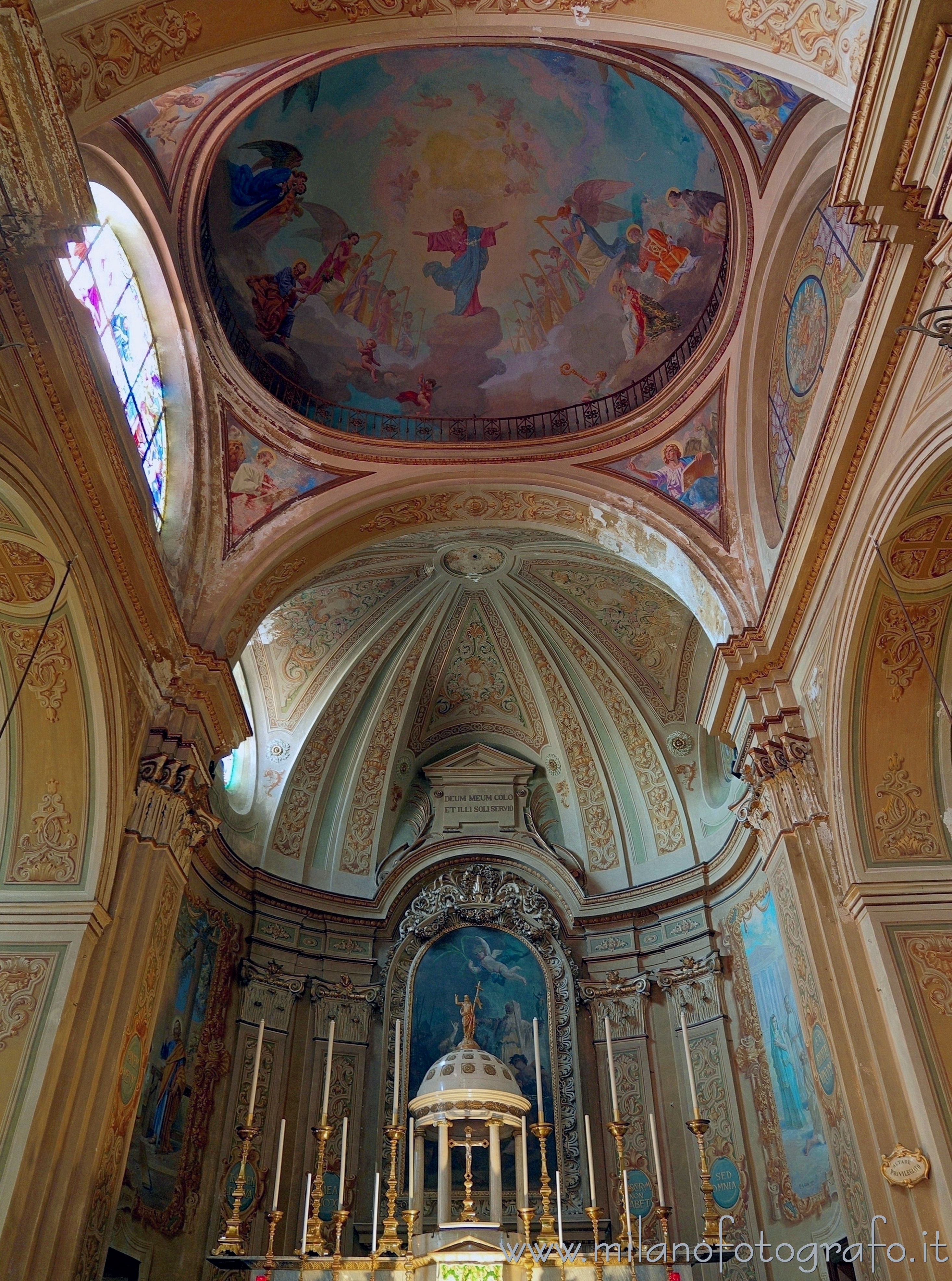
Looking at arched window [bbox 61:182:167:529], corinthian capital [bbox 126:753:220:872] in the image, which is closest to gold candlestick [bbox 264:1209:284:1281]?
corinthian capital [bbox 126:753:220:872]

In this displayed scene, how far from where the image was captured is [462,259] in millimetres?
12789

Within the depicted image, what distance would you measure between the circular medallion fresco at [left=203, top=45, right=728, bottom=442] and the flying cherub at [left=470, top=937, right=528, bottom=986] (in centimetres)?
743

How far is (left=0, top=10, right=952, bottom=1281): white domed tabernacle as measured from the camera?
7.27 m

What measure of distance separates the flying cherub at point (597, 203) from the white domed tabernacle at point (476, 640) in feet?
0.16

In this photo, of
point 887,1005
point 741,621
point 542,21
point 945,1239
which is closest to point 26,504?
point 542,21

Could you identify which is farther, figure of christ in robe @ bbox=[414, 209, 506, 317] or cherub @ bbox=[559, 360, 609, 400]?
cherub @ bbox=[559, 360, 609, 400]

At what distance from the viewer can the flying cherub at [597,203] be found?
12.0 meters

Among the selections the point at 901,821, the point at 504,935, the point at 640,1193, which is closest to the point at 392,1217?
the point at 901,821

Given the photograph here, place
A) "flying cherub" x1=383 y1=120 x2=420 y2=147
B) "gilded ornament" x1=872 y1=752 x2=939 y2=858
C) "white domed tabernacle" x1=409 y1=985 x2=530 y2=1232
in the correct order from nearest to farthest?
"gilded ornament" x1=872 y1=752 x2=939 y2=858 → "white domed tabernacle" x1=409 y1=985 x2=530 y2=1232 → "flying cherub" x1=383 y1=120 x2=420 y2=147

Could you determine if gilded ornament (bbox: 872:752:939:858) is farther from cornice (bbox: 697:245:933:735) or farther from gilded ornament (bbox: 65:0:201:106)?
gilded ornament (bbox: 65:0:201:106)

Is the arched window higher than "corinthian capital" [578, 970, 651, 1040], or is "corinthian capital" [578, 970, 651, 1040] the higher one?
the arched window

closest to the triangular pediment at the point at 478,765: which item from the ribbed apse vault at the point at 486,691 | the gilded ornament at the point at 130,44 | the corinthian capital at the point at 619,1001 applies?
the ribbed apse vault at the point at 486,691

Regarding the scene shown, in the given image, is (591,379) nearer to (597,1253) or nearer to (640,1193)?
(597,1253)

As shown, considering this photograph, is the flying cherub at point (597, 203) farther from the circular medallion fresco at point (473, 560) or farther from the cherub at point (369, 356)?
the circular medallion fresco at point (473, 560)
